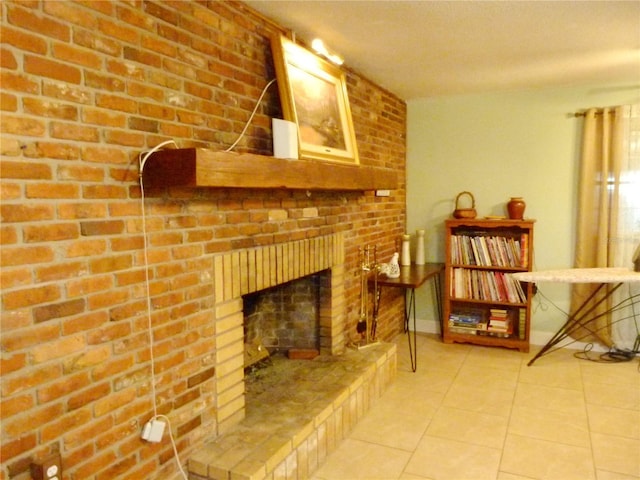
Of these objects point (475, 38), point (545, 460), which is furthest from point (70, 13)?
point (545, 460)

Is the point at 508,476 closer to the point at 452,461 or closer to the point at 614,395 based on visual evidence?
the point at 452,461

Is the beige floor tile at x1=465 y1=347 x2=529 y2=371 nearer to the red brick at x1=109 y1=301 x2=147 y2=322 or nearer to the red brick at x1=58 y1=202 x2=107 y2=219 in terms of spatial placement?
the red brick at x1=109 y1=301 x2=147 y2=322

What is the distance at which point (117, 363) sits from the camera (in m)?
1.55

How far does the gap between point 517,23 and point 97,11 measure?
1.96 metres

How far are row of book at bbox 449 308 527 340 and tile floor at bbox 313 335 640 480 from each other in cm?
28

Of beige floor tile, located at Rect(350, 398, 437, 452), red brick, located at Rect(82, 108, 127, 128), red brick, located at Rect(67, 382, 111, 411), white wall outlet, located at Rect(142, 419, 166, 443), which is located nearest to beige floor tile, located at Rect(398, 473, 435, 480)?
beige floor tile, located at Rect(350, 398, 437, 452)

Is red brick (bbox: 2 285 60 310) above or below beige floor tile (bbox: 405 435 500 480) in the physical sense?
above

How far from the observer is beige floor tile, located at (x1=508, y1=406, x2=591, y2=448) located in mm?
2516

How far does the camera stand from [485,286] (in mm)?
3949

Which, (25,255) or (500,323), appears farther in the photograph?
(500,323)

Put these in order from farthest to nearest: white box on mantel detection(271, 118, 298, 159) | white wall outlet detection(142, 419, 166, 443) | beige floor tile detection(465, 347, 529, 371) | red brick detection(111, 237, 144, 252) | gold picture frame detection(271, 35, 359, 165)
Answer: beige floor tile detection(465, 347, 529, 371)
gold picture frame detection(271, 35, 359, 165)
white box on mantel detection(271, 118, 298, 159)
white wall outlet detection(142, 419, 166, 443)
red brick detection(111, 237, 144, 252)

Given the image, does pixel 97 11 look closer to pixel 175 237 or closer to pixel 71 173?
pixel 71 173

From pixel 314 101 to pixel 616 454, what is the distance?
7.75 ft

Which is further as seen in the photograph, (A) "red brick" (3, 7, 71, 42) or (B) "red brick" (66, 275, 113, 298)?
(B) "red brick" (66, 275, 113, 298)
